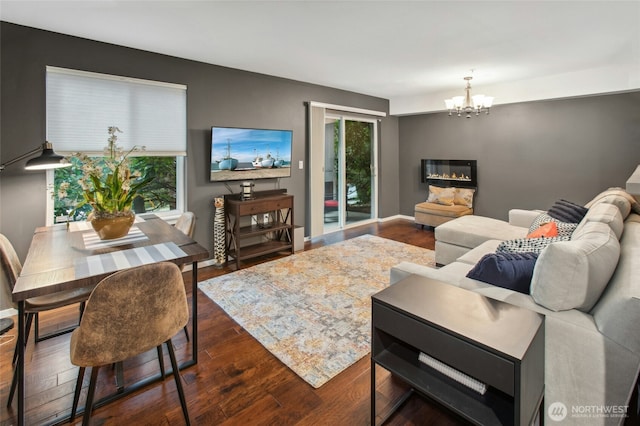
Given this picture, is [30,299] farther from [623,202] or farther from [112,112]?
[623,202]

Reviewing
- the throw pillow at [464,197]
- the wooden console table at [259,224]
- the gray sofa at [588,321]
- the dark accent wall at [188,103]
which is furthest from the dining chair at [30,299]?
the throw pillow at [464,197]

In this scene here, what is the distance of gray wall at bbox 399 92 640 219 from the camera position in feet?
14.3

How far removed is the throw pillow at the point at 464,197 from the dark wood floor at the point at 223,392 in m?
4.39

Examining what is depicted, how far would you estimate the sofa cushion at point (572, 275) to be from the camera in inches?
54.5

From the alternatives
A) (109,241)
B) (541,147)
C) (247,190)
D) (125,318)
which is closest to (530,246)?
(125,318)

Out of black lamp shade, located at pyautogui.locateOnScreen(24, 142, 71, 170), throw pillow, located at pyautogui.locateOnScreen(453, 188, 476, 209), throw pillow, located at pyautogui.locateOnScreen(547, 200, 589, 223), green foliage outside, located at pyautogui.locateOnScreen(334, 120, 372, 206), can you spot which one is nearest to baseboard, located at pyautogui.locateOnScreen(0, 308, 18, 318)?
black lamp shade, located at pyautogui.locateOnScreen(24, 142, 71, 170)

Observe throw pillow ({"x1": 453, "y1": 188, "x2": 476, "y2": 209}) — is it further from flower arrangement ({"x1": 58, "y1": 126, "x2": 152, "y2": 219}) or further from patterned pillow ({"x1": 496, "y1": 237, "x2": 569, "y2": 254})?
flower arrangement ({"x1": 58, "y1": 126, "x2": 152, "y2": 219})

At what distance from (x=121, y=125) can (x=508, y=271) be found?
3708 millimetres

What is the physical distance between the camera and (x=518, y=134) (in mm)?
5230

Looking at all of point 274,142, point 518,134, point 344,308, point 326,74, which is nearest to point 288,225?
point 274,142

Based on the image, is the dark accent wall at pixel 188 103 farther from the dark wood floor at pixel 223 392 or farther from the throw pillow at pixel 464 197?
the throw pillow at pixel 464 197

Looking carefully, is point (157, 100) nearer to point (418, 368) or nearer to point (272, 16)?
point (272, 16)

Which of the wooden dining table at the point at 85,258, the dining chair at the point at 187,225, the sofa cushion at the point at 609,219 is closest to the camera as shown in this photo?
the wooden dining table at the point at 85,258

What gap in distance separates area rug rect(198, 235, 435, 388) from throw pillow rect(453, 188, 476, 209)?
168 cm
